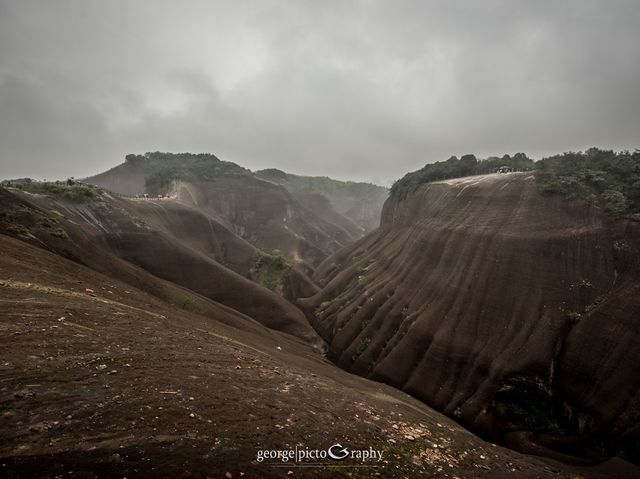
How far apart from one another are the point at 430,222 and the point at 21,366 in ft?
→ 147

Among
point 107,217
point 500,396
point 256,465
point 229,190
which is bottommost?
point 500,396

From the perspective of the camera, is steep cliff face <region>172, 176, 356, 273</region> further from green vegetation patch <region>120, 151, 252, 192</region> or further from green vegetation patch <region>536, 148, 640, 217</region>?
green vegetation patch <region>536, 148, 640, 217</region>

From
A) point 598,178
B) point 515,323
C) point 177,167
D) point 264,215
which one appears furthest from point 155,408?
point 177,167

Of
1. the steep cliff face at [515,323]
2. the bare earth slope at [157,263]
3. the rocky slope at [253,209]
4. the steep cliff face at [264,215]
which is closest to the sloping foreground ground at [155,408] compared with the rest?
the steep cliff face at [515,323]

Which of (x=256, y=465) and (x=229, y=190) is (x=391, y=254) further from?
(x=229, y=190)

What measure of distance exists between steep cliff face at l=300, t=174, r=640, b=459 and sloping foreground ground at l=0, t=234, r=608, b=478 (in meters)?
5.30

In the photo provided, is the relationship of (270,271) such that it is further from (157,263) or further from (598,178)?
(598,178)

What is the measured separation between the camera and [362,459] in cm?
891

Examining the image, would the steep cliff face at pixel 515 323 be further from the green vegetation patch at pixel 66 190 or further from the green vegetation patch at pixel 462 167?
the green vegetation patch at pixel 66 190

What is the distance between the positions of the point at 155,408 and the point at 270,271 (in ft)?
175

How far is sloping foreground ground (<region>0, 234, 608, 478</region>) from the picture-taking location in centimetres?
621

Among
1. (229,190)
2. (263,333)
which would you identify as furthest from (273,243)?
(263,333)

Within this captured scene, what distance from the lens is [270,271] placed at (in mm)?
60938

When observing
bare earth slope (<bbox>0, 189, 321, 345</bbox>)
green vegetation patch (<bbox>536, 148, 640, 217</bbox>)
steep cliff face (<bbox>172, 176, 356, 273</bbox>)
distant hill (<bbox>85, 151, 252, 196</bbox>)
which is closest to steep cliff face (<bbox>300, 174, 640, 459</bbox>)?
green vegetation patch (<bbox>536, 148, 640, 217</bbox>)
